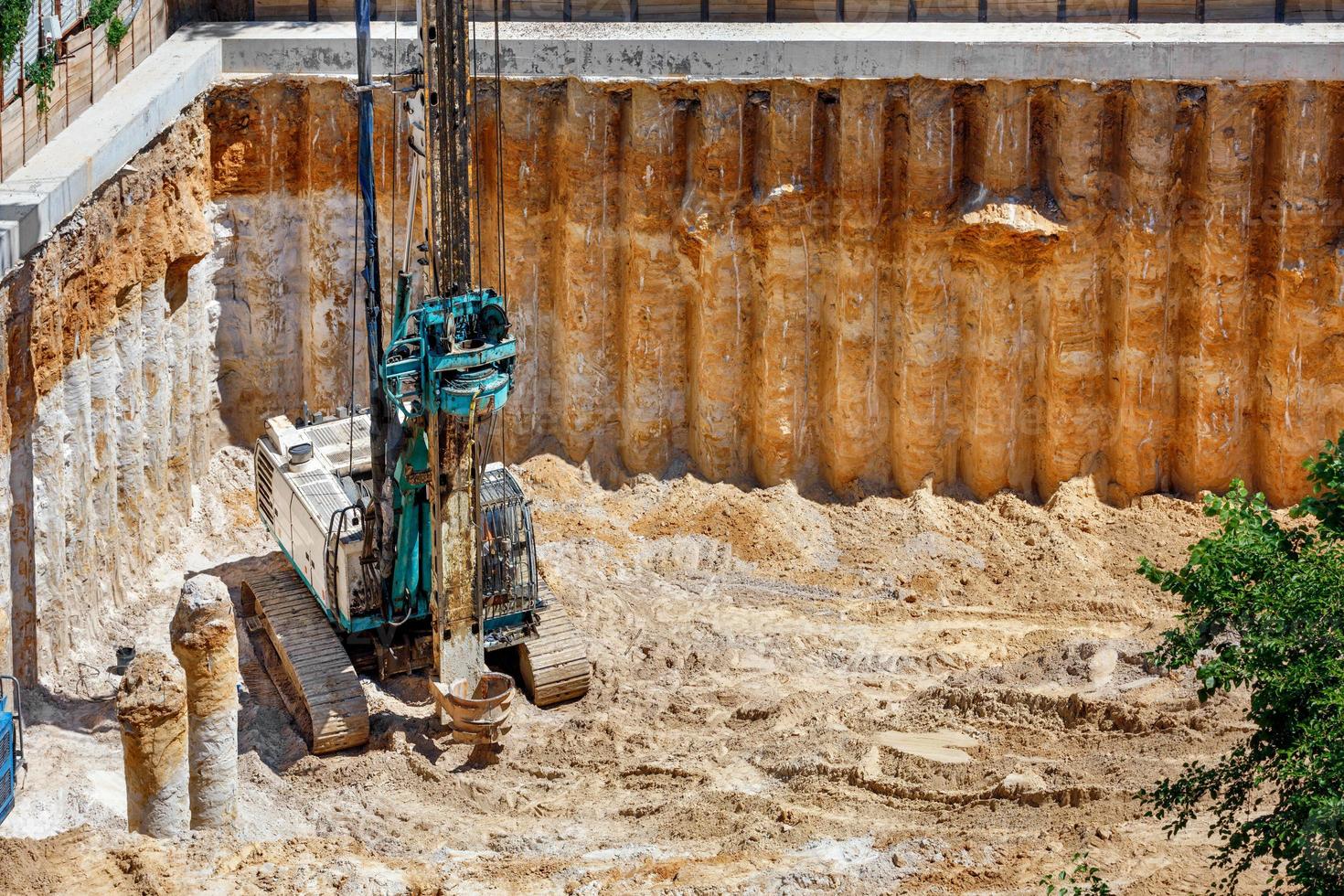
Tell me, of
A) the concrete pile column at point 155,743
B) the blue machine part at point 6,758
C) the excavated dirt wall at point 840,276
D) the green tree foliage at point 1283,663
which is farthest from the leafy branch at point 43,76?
the green tree foliage at point 1283,663

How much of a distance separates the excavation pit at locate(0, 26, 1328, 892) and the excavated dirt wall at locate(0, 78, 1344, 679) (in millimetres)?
46

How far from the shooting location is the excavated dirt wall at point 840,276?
25.0 meters

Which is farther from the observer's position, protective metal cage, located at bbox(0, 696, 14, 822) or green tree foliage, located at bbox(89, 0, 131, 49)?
green tree foliage, located at bbox(89, 0, 131, 49)

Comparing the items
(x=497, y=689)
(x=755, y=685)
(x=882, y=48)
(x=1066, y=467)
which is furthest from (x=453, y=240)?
(x=1066, y=467)

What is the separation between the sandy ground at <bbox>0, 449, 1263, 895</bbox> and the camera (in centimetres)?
1758

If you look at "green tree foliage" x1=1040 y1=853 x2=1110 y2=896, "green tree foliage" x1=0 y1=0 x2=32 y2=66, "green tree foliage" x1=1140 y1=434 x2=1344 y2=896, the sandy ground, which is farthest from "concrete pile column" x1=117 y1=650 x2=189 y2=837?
"green tree foliage" x1=1140 y1=434 x2=1344 y2=896

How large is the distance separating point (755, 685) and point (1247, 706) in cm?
485

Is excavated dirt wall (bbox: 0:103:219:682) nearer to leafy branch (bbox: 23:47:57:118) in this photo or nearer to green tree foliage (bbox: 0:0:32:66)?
leafy branch (bbox: 23:47:57:118)

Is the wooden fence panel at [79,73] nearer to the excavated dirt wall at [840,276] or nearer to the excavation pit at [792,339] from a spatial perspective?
the excavation pit at [792,339]

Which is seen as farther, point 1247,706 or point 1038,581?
point 1038,581

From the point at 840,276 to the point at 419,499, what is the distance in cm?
739

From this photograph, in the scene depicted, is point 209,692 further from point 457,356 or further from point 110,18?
point 110,18

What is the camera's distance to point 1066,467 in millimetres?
26000

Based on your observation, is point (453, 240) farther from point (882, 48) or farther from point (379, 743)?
point (882, 48)
